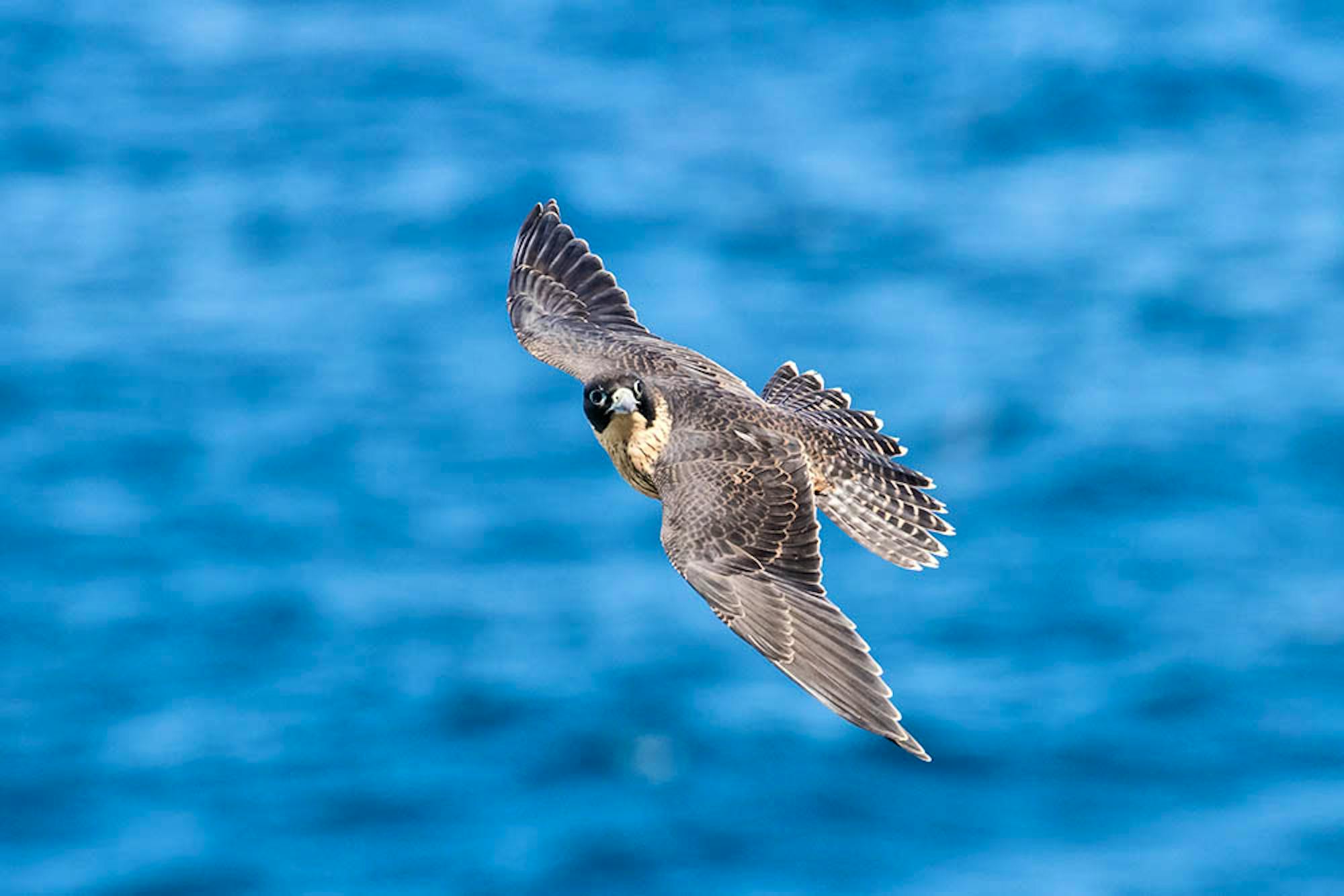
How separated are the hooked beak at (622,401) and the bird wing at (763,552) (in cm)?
44

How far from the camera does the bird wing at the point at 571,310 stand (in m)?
12.3

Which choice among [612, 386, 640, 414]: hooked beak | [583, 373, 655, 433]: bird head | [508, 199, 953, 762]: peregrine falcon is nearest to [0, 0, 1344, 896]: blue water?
[508, 199, 953, 762]: peregrine falcon

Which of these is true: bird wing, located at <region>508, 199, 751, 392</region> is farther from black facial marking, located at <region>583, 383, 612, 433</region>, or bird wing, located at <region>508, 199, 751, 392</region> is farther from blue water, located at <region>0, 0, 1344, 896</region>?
blue water, located at <region>0, 0, 1344, 896</region>

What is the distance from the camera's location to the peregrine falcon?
998 centimetres

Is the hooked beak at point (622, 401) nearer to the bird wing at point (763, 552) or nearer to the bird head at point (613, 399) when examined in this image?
the bird head at point (613, 399)

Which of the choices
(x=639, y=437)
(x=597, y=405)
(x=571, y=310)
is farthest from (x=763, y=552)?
(x=571, y=310)

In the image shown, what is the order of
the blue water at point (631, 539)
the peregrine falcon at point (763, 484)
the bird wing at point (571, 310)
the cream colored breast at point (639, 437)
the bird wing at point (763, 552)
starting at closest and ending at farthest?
the bird wing at point (763, 552)
the peregrine falcon at point (763, 484)
the cream colored breast at point (639, 437)
the bird wing at point (571, 310)
the blue water at point (631, 539)

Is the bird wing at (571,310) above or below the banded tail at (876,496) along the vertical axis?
above

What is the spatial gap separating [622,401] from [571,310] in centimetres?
281

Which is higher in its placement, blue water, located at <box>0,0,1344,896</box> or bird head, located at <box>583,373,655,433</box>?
blue water, located at <box>0,0,1344,896</box>

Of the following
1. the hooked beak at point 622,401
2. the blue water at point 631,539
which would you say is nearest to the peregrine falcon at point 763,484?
the hooked beak at point 622,401

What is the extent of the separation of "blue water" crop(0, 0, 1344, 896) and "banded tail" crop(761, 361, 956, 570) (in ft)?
186

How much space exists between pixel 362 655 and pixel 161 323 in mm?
15075

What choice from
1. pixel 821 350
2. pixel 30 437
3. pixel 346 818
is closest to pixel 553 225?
pixel 821 350
